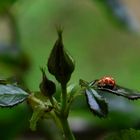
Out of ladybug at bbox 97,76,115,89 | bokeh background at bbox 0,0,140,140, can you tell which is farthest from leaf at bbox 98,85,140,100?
bokeh background at bbox 0,0,140,140

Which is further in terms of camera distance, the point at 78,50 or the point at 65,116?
the point at 78,50

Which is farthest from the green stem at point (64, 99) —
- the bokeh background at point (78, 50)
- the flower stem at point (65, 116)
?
the bokeh background at point (78, 50)

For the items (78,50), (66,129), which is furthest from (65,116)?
(78,50)

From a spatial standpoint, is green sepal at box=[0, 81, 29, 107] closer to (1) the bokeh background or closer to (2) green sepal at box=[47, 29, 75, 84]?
(2) green sepal at box=[47, 29, 75, 84]

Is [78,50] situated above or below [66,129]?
below

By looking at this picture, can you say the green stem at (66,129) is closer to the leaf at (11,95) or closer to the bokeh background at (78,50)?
the leaf at (11,95)

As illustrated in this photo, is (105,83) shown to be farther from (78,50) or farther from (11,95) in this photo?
(78,50)
